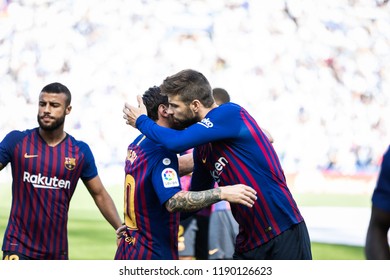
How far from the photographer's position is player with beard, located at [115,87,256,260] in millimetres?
4039

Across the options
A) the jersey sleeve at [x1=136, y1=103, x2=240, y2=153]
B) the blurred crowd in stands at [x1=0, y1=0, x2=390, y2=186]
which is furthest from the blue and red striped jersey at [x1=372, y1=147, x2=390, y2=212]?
the blurred crowd in stands at [x1=0, y1=0, x2=390, y2=186]

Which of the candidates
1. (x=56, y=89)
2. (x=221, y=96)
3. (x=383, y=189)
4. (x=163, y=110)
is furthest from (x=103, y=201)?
(x=383, y=189)

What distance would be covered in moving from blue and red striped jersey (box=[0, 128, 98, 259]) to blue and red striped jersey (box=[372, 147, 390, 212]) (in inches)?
117

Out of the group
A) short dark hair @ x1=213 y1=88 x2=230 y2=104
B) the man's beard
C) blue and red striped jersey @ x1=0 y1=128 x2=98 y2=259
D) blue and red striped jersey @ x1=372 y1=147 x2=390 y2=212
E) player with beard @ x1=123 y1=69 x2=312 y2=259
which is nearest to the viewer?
blue and red striped jersey @ x1=372 y1=147 x2=390 y2=212

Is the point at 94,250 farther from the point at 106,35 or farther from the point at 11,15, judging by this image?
the point at 11,15

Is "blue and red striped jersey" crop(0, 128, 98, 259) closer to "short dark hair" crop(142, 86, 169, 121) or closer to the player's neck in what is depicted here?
the player's neck

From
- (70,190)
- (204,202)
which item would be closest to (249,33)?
(70,190)

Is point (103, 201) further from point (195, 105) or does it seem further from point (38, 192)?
point (195, 105)

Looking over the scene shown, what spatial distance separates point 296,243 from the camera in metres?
4.21

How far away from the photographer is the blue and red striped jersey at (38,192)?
5066 millimetres

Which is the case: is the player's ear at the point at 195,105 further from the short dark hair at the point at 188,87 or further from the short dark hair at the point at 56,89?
the short dark hair at the point at 56,89

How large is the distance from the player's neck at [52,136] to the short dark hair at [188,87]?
4.57 feet

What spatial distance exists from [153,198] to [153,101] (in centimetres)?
58

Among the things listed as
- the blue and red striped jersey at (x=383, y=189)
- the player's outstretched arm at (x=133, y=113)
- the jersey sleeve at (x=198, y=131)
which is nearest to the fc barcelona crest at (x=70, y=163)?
the player's outstretched arm at (x=133, y=113)
